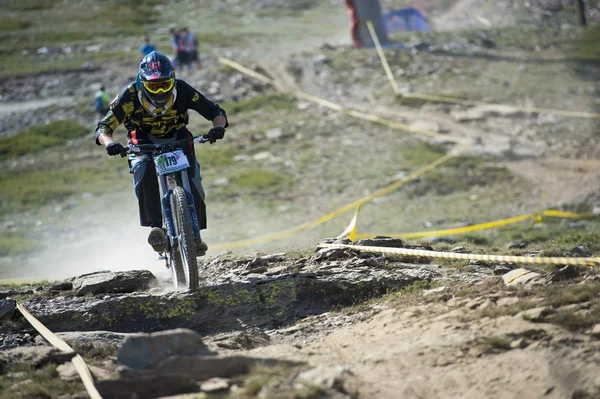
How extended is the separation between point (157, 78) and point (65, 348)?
2.79 metres

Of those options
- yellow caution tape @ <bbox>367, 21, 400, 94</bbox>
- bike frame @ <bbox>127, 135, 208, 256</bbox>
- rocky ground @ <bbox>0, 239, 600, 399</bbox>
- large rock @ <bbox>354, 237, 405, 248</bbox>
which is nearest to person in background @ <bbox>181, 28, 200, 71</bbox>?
yellow caution tape @ <bbox>367, 21, 400, 94</bbox>

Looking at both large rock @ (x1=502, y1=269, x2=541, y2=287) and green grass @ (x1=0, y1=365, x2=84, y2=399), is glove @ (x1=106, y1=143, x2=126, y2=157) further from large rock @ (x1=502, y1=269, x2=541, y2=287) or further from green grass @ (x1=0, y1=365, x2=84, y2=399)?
large rock @ (x1=502, y1=269, x2=541, y2=287)

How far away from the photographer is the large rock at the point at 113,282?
763cm

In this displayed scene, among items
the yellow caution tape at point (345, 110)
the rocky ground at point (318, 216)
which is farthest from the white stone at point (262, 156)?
the yellow caution tape at point (345, 110)

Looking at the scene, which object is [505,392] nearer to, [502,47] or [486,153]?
[486,153]

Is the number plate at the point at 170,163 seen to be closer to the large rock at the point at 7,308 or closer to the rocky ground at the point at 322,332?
the rocky ground at the point at 322,332

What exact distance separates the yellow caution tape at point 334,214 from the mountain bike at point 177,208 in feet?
22.4

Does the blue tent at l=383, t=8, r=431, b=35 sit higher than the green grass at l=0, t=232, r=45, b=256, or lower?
higher

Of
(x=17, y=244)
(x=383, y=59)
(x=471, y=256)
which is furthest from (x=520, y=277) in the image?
(x=383, y=59)

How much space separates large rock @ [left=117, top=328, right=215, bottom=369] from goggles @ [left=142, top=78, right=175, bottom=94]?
310cm

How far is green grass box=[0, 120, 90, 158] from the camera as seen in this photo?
23141mm

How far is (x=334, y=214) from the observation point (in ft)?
56.0

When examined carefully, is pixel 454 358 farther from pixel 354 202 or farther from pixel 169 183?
pixel 354 202

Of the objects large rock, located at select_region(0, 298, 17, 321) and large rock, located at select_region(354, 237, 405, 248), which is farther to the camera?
large rock, located at select_region(354, 237, 405, 248)
